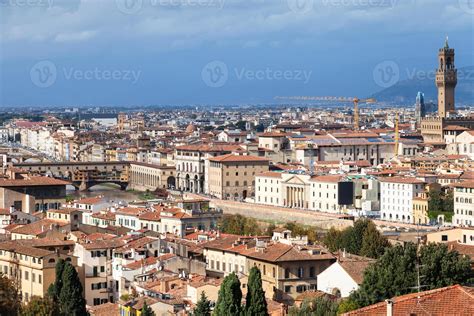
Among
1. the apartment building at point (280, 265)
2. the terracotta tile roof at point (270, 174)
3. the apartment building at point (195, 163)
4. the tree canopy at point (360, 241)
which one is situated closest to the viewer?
the apartment building at point (280, 265)

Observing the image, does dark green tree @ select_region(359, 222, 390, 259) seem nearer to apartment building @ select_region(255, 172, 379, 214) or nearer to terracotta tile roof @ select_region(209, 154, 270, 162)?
apartment building @ select_region(255, 172, 379, 214)

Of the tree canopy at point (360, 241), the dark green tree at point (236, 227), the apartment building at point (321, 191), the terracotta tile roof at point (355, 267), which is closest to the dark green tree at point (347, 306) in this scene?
the terracotta tile roof at point (355, 267)

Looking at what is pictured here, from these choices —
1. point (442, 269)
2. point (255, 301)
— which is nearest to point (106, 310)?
point (255, 301)

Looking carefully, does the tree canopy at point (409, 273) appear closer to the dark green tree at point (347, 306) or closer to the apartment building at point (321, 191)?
the dark green tree at point (347, 306)

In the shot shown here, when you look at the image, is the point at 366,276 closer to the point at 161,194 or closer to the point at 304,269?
the point at 304,269

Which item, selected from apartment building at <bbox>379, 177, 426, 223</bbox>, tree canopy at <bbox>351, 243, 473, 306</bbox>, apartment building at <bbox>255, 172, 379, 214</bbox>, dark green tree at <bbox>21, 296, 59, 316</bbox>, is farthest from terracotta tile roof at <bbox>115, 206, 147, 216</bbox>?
tree canopy at <bbox>351, 243, 473, 306</bbox>

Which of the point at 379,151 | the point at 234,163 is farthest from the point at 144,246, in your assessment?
the point at 379,151
